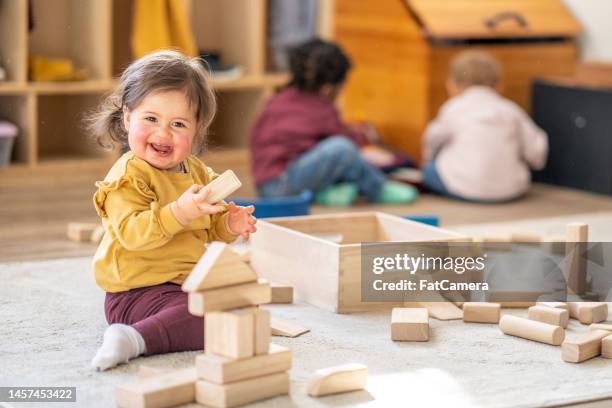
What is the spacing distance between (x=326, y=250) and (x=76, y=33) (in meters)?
1.93

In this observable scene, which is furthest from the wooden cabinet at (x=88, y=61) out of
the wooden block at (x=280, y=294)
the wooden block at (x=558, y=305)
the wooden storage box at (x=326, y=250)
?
the wooden block at (x=558, y=305)

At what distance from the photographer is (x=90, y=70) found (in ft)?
11.0

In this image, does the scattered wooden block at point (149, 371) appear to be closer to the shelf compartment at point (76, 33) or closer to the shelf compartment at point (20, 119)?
the shelf compartment at point (20, 119)

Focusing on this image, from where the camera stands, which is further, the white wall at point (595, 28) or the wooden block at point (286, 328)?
the white wall at point (595, 28)

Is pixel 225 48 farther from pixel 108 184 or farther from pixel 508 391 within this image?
pixel 508 391

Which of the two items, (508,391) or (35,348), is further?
(35,348)

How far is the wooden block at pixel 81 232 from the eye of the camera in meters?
2.38

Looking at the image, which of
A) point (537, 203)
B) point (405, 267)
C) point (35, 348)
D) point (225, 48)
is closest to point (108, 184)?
point (35, 348)

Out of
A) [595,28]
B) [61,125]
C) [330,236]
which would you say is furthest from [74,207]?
[595,28]

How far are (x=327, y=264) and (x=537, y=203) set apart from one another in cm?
148

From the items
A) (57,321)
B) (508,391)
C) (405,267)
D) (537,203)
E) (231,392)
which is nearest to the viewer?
(231,392)

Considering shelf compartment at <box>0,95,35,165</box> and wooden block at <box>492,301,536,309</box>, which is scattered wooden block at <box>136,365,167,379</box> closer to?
wooden block at <box>492,301,536,309</box>

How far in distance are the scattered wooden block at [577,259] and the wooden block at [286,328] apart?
539 mm

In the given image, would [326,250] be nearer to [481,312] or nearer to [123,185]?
[481,312]
